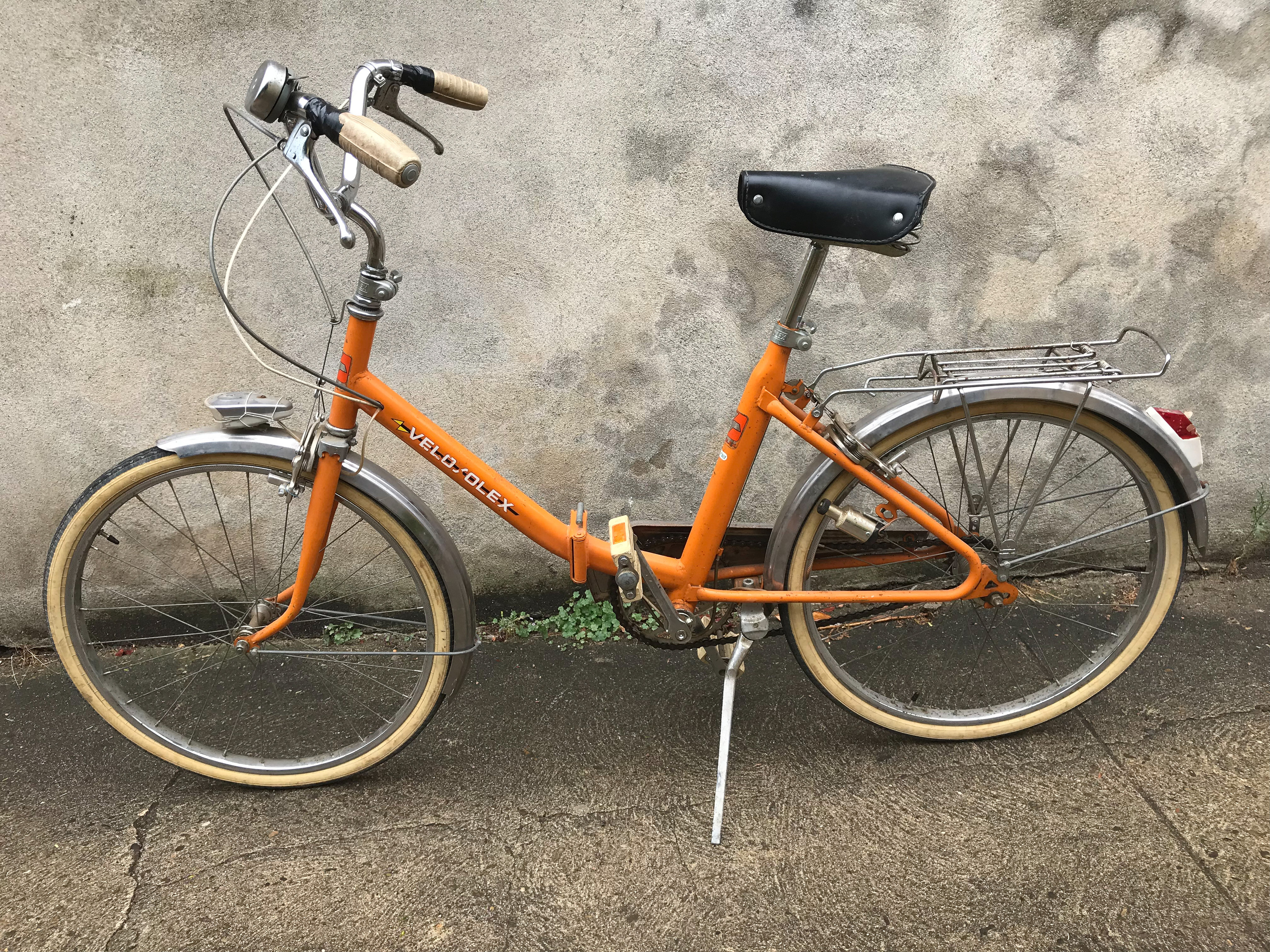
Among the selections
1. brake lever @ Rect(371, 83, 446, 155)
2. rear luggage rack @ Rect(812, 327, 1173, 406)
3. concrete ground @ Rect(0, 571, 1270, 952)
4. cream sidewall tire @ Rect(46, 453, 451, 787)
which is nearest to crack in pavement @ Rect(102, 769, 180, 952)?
concrete ground @ Rect(0, 571, 1270, 952)

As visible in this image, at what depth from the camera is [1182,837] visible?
2012 mm

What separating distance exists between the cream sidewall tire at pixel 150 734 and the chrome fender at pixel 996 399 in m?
0.90

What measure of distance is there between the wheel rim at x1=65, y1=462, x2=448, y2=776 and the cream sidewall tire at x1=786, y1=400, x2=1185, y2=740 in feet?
3.80

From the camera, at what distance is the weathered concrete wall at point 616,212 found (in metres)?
2.31

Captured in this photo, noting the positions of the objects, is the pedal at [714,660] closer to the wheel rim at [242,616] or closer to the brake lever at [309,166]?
the wheel rim at [242,616]

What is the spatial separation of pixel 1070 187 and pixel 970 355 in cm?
59

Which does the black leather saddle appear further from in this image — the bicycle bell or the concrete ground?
the concrete ground

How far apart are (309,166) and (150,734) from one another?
161 cm

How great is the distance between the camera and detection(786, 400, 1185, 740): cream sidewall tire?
2.03 metres

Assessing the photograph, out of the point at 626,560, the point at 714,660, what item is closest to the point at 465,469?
the point at 626,560

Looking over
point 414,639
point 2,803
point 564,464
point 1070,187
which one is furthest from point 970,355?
point 2,803

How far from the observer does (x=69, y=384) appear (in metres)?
2.54

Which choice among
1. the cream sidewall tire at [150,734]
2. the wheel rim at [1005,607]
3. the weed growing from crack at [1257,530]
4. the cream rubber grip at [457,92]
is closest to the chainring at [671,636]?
the wheel rim at [1005,607]

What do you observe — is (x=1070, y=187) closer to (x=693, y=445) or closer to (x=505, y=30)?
(x=693, y=445)
